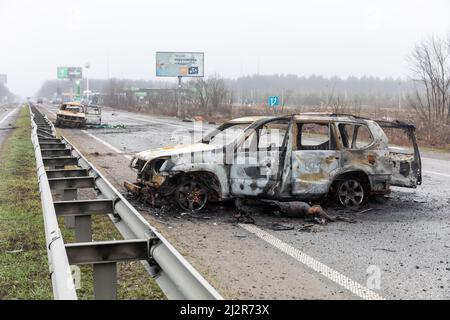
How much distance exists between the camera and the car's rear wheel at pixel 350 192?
837 cm

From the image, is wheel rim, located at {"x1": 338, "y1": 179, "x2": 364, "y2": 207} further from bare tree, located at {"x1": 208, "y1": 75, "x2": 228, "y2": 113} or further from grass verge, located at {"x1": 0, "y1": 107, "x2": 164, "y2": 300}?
bare tree, located at {"x1": 208, "y1": 75, "x2": 228, "y2": 113}

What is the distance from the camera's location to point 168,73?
59.4 m

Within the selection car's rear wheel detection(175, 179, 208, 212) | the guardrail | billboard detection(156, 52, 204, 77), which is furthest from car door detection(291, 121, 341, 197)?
billboard detection(156, 52, 204, 77)

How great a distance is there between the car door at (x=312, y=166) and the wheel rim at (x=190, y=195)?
1.46 meters

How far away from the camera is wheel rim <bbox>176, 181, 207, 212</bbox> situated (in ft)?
25.8

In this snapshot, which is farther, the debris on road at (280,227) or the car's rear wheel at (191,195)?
the car's rear wheel at (191,195)

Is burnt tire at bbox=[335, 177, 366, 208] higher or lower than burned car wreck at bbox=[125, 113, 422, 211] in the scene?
lower

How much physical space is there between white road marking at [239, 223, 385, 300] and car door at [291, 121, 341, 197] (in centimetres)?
128

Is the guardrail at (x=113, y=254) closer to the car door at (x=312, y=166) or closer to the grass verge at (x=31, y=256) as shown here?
the grass verge at (x=31, y=256)

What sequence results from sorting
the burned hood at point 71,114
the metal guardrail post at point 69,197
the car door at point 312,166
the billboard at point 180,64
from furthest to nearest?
the billboard at point 180,64
the burned hood at point 71,114
the car door at point 312,166
the metal guardrail post at point 69,197

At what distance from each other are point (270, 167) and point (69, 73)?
12882 cm

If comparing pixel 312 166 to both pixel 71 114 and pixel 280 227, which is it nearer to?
pixel 280 227

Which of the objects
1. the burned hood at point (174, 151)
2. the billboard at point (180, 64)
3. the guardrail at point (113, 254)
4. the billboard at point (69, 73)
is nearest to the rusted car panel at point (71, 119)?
the burned hood at point (174, 151)
